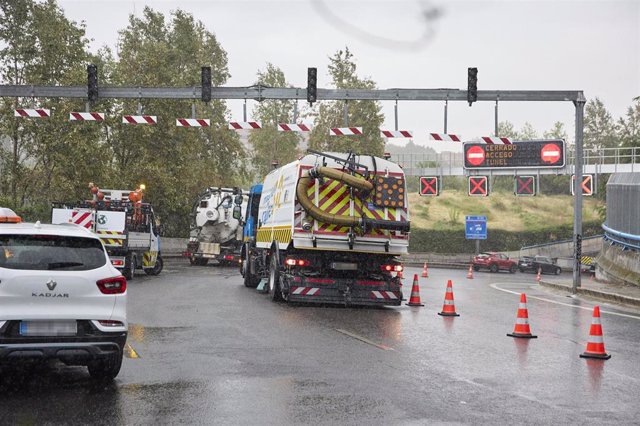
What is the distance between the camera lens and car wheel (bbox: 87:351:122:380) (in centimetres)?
891

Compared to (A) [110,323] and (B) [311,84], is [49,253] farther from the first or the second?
(B) [311,84]

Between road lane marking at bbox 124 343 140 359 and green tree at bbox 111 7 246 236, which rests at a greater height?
green tree at bbox 111 7 246 236

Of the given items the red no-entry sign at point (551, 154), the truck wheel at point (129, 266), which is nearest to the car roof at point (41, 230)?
the truck wheel at point (129, 266)

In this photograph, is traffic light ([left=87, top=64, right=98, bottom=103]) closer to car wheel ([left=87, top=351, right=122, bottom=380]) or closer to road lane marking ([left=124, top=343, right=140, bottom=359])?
road lane marking ([left=124, top=343, right=140, bottom=359])

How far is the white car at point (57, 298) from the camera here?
7.99m

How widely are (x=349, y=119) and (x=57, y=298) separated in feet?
203

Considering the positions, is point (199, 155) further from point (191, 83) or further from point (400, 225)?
point (400, 225)

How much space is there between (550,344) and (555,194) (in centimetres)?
8970

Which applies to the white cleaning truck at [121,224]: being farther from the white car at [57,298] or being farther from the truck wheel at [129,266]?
the white car at [57,298]

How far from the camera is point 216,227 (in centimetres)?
4006

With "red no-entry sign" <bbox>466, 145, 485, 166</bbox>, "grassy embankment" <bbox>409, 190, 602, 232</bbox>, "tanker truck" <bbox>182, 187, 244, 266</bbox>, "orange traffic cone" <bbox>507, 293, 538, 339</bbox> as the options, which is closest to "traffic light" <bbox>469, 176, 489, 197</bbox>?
"red no-entry sign" <bbox>466, 145, 485, 166</bbox>

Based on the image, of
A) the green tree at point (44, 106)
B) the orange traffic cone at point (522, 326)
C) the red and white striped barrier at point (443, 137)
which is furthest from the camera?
the green tree at point (44, 106)

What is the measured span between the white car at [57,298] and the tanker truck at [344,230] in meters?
9.68

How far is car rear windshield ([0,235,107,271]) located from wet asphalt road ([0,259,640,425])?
1262 mm
